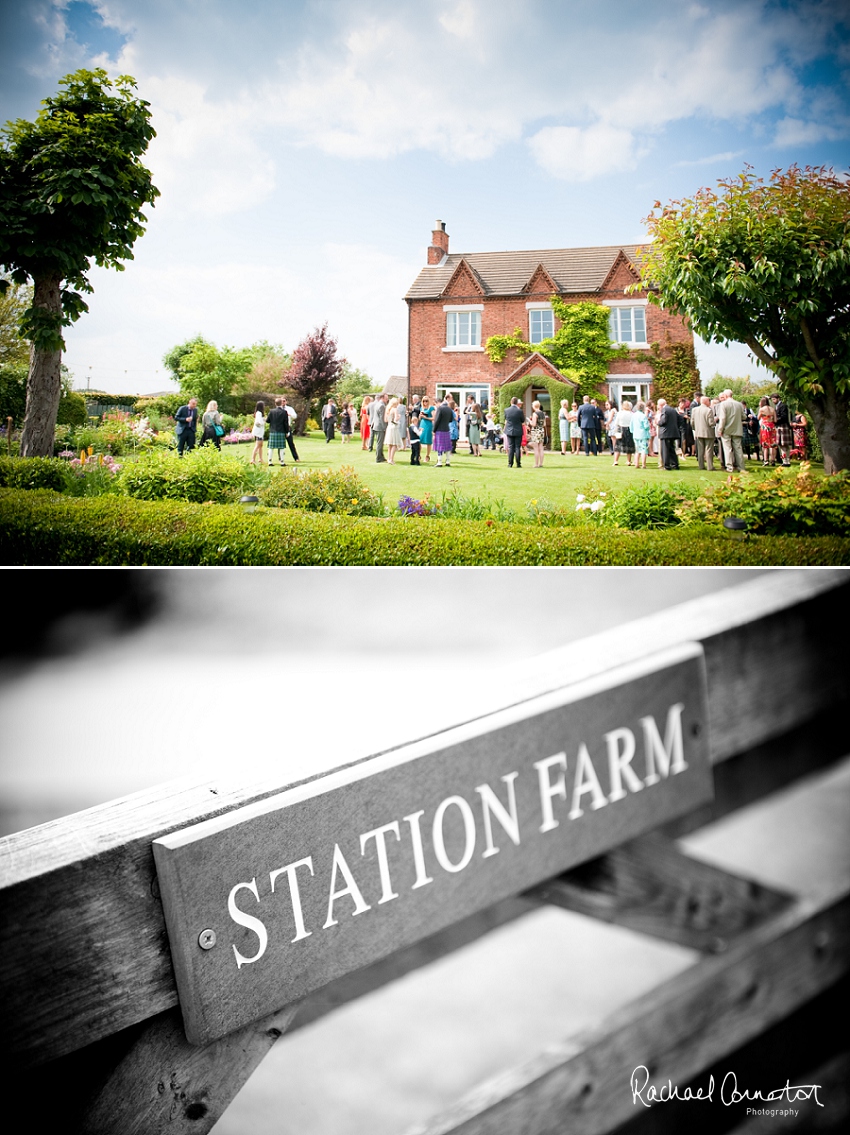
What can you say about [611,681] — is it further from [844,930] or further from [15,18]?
[15,18]

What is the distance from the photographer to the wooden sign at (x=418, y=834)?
29.0 inches

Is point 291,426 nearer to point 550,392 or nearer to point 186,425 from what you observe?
point 186,425

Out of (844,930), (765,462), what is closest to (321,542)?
(765,462)

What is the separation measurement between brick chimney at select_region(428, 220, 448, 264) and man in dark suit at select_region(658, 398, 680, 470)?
60.2 inches

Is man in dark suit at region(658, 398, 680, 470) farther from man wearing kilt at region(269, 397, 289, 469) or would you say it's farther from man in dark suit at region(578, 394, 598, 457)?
man wearing kilt at region(269, 397, 289, 469)

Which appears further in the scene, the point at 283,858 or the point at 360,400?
the point at 360,400

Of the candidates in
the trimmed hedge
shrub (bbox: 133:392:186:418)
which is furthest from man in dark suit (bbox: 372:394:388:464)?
shrub (bbox: 133:392:186:418)

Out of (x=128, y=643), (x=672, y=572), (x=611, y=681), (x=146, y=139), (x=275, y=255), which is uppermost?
(x=146, y=139)

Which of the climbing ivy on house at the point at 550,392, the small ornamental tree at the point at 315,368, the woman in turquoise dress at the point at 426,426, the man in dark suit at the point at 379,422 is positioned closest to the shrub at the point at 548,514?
the climbing ivy on house at the point at 550,392

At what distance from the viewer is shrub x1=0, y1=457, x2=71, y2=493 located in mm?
4500

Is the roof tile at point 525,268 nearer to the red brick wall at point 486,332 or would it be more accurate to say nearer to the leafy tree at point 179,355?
the red brick wall at point 486,332

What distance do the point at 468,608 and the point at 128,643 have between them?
2259 mm

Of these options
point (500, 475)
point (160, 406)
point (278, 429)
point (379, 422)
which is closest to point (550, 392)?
point (500, 475)

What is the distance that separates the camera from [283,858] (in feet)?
2.54
